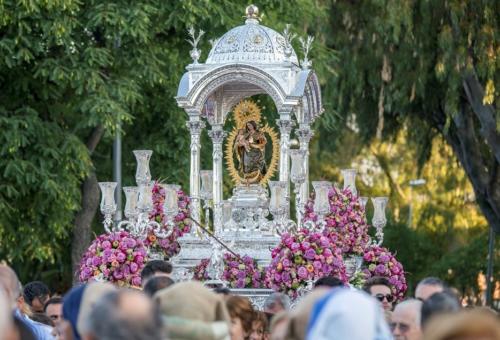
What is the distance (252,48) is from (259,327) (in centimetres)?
916

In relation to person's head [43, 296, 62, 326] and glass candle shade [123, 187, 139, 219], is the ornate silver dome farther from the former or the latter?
person's head [43, 296, 62, 326]

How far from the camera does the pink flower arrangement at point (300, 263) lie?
18.9 m

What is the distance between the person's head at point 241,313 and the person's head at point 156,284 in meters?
0.49

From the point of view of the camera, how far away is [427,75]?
32031 mm

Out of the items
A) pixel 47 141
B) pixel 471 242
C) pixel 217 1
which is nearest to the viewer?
pixel 47 141

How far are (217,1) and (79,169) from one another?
409cm

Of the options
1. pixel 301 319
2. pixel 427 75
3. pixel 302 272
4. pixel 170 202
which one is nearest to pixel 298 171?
pixel 170 202

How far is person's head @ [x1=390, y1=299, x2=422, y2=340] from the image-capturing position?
10.6m

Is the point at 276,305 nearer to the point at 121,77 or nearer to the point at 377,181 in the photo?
the point at 121,77

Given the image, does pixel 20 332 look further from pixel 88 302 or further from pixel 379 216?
pixel 379 216

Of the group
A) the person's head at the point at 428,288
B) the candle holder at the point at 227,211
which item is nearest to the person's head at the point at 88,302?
the person's head at the point at 428,288

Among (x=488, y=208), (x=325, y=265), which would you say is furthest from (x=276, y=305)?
(x=488, y=208)

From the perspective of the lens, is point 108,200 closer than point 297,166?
Yes

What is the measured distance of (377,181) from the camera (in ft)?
174
